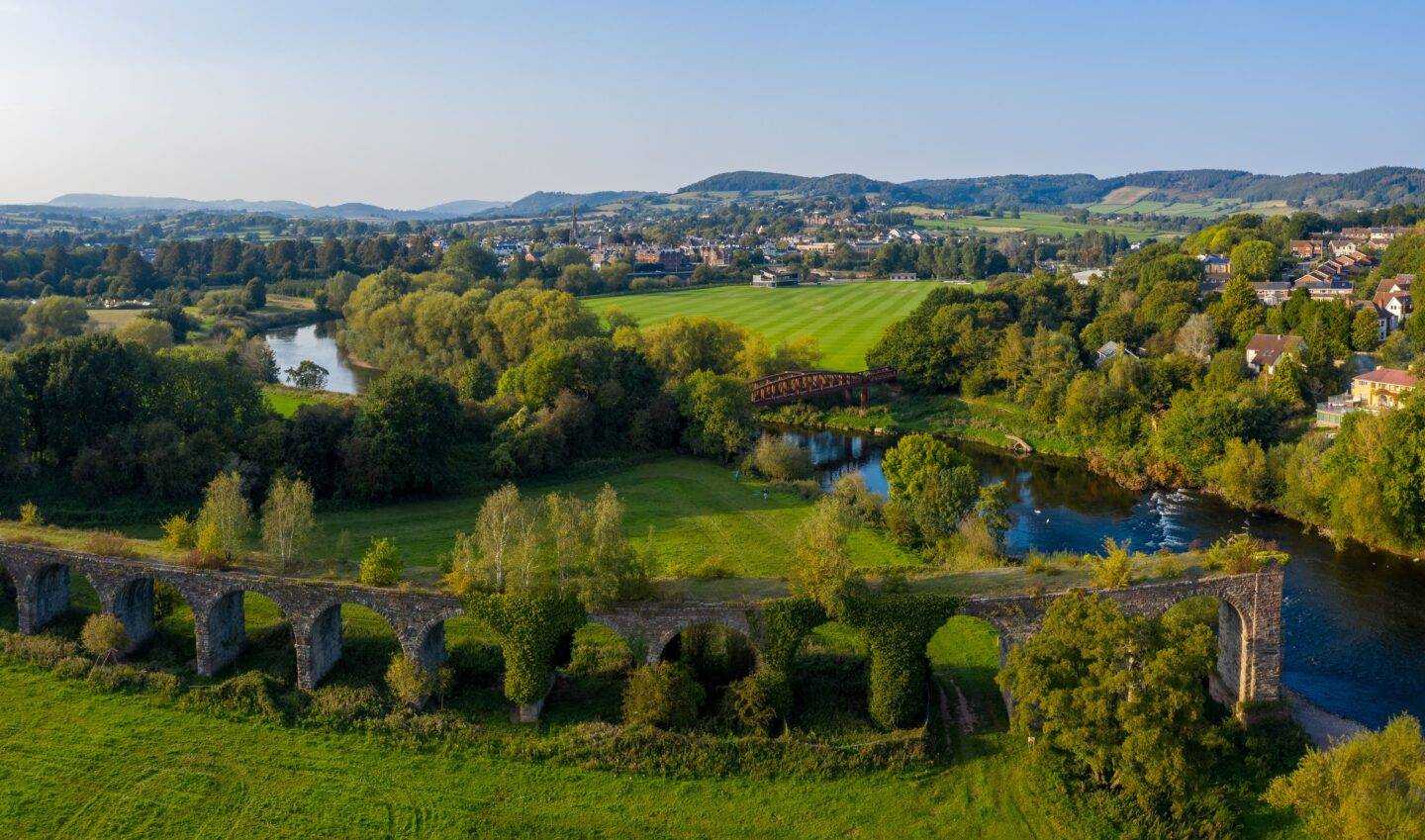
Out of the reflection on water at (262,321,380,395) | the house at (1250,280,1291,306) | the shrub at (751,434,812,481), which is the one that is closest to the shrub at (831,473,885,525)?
the shrub at (751,434,812,481)

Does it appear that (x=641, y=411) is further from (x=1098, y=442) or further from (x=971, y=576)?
(x=971, y=576)

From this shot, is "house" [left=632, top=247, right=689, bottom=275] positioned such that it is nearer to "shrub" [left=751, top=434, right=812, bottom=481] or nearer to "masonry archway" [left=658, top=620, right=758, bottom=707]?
"shrub" [left=751, top=434, right=812, bottom=481]

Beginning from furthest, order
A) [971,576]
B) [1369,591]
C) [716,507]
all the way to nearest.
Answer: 1. [716,507]
2. [1369,591]
3. [971,576]

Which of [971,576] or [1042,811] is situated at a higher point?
[971,576]

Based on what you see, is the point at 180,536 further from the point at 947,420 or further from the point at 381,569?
the point at 947,420

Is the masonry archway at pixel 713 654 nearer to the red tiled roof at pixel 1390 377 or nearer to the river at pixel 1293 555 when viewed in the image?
the river at pixel 1293 555

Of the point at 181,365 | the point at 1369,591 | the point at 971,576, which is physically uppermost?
the point at 181,365

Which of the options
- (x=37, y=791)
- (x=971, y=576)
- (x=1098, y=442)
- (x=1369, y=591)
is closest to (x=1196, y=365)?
(x=1098, y=442)

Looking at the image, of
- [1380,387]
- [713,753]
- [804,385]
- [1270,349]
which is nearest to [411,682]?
[713,753]
